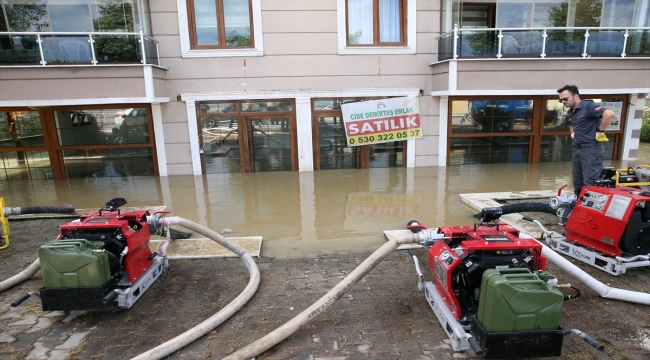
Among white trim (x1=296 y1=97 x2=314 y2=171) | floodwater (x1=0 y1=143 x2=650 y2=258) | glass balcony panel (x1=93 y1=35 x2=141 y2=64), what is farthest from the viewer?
white trim (x1=296 y1=97 x2=314 y2=171)

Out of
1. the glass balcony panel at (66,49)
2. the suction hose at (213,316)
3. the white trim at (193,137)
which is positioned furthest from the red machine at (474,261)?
the glass balcony panel at (66,49)

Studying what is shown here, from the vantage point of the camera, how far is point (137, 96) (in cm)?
860

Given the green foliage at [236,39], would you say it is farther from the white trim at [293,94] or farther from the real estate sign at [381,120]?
the real estate sign at [381,120]

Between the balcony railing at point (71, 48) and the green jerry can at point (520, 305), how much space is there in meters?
8.71

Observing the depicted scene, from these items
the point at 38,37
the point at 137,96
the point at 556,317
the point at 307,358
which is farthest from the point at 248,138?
the point at 556,317

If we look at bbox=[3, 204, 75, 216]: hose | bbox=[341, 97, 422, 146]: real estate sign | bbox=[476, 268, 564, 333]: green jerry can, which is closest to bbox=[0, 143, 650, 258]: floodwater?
bbox=[341, 97, 422, 146]: real estate sign

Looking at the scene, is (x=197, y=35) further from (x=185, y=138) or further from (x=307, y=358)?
(x=307, y=358)

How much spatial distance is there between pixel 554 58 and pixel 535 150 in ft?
8.39

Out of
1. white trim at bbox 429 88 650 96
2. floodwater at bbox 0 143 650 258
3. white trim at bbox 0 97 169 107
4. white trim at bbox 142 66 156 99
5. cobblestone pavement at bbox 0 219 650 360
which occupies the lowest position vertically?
floodwater at bbox 0 143 650 258

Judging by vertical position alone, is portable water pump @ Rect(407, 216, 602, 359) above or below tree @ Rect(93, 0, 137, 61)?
below

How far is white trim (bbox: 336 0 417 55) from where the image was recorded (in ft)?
31.0

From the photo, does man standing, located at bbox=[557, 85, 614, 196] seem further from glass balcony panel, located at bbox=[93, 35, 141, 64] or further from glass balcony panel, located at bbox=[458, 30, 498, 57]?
glass balcony panel, located at bbox=[93, 35, 141, 64]

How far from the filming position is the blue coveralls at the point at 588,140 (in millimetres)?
4867

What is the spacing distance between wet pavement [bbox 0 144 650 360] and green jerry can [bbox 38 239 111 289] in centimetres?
43
